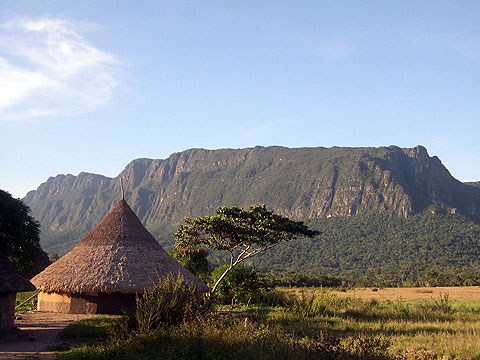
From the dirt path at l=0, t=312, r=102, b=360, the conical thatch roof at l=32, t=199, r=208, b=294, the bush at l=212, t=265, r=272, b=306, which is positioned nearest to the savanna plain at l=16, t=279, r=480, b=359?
the dirt path at l=0, t=312, r=102, b=360

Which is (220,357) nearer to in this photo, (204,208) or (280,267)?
(280,267)

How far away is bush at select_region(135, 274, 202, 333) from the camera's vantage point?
38.2 ft

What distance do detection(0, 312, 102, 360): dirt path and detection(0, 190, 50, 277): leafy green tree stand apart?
17.3ft

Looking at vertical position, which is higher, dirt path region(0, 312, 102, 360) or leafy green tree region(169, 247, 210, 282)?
leafy green tree region(169, 247, 210, 282)

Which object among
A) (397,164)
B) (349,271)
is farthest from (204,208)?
(349,271)

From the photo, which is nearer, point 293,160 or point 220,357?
point 220,357

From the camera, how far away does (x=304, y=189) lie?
139m

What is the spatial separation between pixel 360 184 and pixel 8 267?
121 m

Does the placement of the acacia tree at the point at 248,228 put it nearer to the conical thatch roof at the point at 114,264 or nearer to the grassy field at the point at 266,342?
the conical thatch roof at the point at 114,264

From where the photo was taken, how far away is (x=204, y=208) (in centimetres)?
15225

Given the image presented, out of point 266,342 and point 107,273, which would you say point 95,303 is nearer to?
point 107,273

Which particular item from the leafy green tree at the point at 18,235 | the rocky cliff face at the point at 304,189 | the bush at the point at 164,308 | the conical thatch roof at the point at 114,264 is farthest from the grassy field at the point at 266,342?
the rocky cliff face at the point at 304,189

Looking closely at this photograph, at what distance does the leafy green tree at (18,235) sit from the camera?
23422 mm

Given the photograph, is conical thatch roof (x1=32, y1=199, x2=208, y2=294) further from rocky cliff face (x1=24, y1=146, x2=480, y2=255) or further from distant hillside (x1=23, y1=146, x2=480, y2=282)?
rocky cliff face (x1=24, y1=146, x2=480, y2=255)
